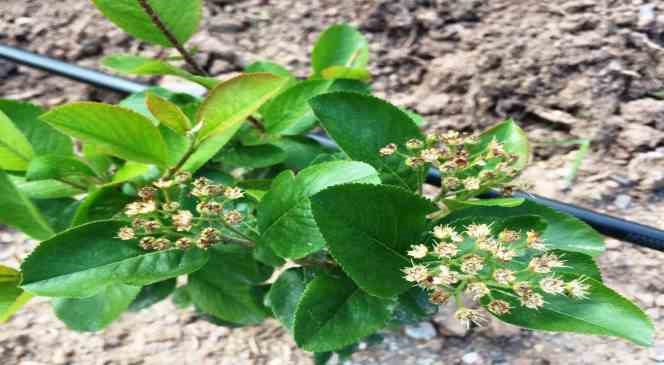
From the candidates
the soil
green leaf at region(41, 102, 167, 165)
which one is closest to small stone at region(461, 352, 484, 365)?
the soil

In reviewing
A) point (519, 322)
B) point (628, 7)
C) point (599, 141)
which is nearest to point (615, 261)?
point (599, 141)

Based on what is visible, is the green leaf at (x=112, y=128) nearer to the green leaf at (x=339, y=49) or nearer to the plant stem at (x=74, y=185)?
the plant stem at (x=74, y=185)

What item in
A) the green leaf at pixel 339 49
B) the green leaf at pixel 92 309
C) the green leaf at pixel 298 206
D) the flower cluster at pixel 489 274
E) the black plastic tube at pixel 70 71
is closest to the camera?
the flower cluster at pixel 489 274

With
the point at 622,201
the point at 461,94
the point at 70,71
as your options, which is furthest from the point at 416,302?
the point at 70,71

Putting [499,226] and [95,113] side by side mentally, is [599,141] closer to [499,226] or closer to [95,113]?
[499,226]

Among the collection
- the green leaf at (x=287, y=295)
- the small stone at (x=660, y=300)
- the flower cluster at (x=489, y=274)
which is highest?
the flower cluster at (x=489, y=274)

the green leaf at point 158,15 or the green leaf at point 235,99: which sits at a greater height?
the green leaf at point 158,15

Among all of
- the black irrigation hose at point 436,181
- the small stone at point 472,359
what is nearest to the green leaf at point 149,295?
the black irrigation hose at point 436,181
